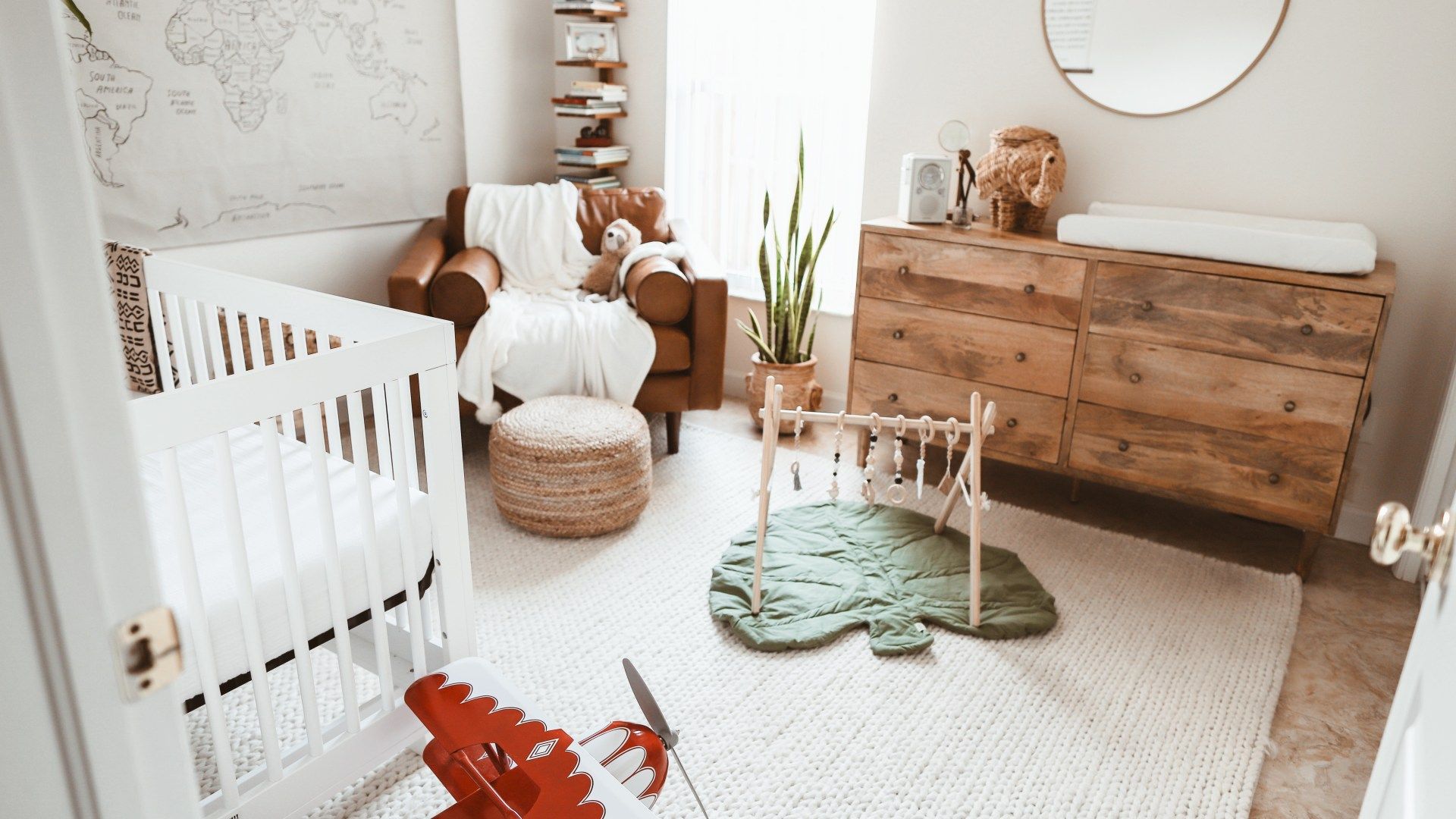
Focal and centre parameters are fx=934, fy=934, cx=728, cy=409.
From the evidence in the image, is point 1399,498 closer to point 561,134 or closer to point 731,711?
point 731,711

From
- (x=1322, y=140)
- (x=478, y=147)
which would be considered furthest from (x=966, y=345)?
(x=478, y=147)

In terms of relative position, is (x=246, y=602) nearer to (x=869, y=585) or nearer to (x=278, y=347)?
(x=278, y=347)

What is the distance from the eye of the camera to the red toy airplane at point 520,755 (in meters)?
1.31

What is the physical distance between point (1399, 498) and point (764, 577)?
75.7 inches

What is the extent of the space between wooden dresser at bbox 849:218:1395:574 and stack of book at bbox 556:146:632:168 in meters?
1.40

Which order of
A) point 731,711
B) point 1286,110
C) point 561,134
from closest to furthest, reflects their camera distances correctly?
point 731,711 < point 1286,110 < point 561,134

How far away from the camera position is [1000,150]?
2.79 metres

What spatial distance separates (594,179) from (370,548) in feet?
8.78

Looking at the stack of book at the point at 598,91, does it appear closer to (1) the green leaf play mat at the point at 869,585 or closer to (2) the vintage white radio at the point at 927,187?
(2) the vintage white radio at the point at 927,187

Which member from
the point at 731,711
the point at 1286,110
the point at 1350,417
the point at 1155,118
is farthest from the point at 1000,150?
the point at 731,711

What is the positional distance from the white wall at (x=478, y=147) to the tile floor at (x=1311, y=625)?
1.35 m

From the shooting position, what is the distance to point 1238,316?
239 cm

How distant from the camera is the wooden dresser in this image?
233 centimetres

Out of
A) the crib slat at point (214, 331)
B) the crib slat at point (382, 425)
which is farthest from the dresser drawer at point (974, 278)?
the crib slat at point (214, 331)
